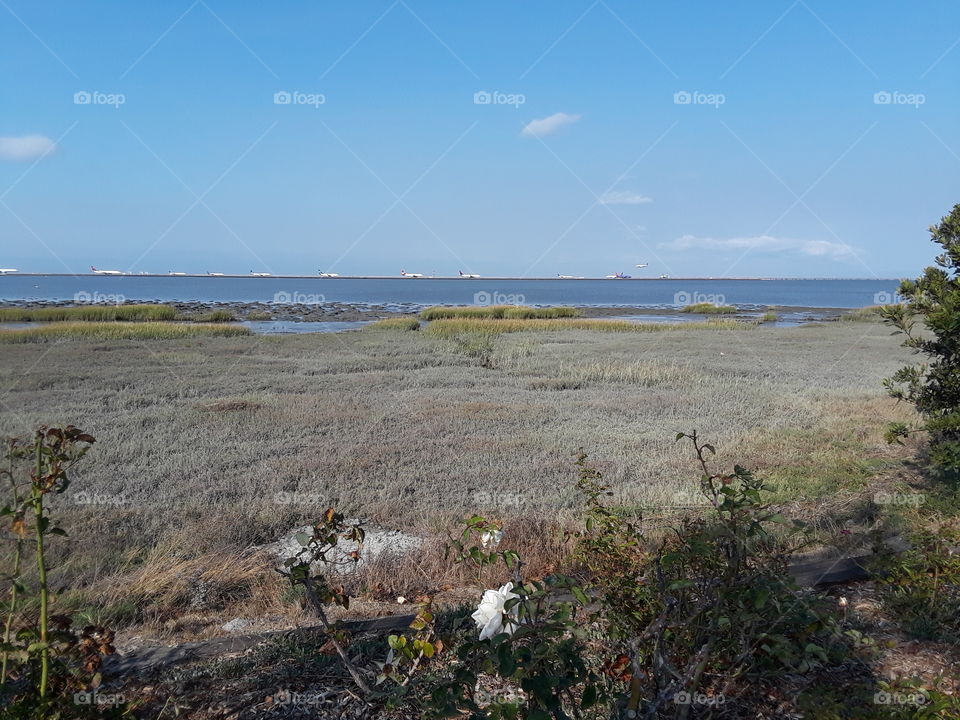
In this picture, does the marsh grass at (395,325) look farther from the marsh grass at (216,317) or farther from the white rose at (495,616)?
the white rose at (495,616)

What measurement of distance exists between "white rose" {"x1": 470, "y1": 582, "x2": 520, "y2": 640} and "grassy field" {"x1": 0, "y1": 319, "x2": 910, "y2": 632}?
8.67 ft

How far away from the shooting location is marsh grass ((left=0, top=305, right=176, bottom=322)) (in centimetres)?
3338

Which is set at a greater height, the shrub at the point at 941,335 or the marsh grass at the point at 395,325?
the shrub at the point at 941,335

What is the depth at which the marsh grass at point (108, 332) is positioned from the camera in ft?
79.2

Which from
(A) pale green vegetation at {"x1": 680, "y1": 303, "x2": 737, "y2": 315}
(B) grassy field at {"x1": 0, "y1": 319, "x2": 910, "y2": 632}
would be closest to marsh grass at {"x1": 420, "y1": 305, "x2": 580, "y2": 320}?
(A) pale green vegetation at {"x1": 680, "y1": 303, "x2": 737, "y2": 315}

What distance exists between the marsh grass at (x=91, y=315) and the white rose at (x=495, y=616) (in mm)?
35545

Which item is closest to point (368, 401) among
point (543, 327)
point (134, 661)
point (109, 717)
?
point (134, 661)

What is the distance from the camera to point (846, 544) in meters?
4.64

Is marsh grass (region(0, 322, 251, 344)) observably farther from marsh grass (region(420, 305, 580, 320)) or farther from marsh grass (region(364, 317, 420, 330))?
marsh grass (region(420, 305, 580, 320))

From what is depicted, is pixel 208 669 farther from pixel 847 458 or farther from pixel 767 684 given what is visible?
pixel 847 458

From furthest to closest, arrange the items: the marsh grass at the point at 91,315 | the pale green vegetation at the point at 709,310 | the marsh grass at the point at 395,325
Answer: the pale green vegetation at the point at 709,310 → the marsh grass at the point at 91,315 → the marsh grass at the point at 395,325

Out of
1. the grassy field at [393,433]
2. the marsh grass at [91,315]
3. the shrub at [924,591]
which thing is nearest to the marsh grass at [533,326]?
the grassy field at [393,433]

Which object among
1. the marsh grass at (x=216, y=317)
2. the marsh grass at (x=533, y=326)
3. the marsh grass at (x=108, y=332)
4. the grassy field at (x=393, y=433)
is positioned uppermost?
the marsh grass at (x=533, y=326)

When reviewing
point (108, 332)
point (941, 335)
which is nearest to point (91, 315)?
point (108, 332)
